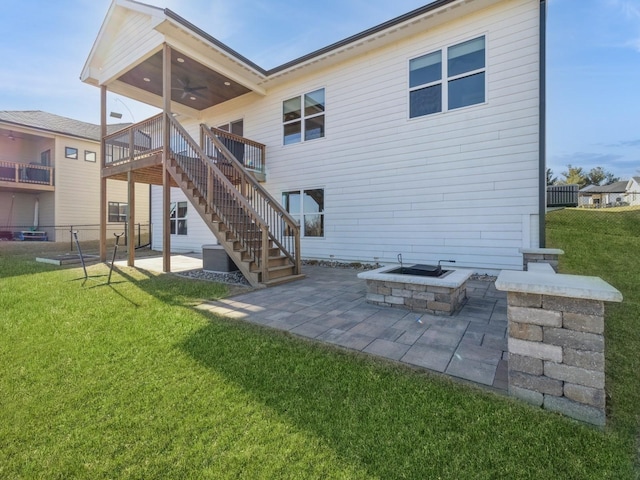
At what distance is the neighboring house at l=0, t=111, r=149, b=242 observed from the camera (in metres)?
15.0

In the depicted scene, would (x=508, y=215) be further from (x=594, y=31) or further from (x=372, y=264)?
(x=594, y=31)

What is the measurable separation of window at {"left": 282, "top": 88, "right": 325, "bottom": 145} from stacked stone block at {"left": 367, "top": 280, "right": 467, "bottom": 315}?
593 cm

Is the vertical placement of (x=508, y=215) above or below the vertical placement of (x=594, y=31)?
below

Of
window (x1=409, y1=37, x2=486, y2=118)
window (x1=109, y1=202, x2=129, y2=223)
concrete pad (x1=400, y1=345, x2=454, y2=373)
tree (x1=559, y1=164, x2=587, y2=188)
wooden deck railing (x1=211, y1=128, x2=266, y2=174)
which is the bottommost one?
concrete pad (x1=400, y1=345, x2=454, y2=373)

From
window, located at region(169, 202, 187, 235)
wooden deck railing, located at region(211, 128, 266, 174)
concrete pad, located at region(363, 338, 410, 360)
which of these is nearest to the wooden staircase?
wooden deck railing, located at region(211, 128, 266, 174)

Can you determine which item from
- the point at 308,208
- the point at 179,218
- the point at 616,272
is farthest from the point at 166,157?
the point at 616,272

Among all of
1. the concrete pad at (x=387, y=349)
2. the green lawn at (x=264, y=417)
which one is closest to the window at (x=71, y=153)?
the green lawn at (x=264, y=417)

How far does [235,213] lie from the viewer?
22.9 feet

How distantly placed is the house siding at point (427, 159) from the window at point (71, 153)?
13.9 meters

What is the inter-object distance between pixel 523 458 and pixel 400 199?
6341 millimetres

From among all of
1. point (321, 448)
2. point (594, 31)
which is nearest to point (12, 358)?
point (321, 448)

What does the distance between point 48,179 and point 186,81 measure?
1165 centimetres

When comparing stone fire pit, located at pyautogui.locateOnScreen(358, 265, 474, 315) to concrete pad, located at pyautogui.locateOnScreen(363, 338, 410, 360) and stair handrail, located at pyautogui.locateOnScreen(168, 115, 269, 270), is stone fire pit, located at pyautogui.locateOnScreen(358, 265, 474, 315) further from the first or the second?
stair handrail, located at pyautogui.locateOnScreen(168, 115, 269, 270)

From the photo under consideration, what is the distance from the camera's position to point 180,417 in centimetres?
201
